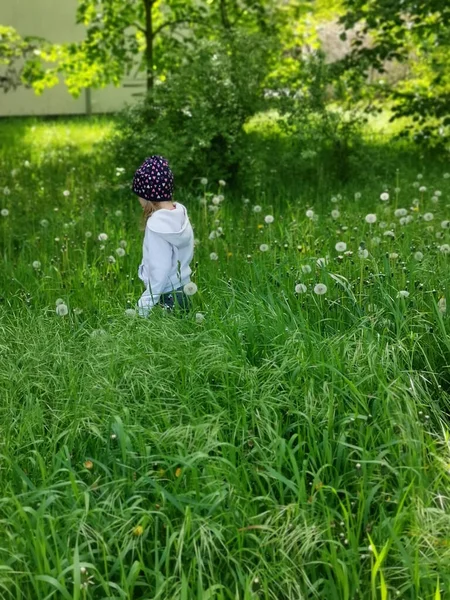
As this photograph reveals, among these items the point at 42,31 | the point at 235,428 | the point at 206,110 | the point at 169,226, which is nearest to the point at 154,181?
the point at 169,226

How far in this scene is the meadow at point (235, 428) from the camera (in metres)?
2.38

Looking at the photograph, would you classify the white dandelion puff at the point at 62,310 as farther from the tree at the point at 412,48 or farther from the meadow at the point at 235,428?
the tree at the point at 412,48

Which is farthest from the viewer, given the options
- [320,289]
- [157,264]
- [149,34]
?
[149,34]

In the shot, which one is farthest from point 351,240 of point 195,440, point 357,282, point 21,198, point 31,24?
point 31,24

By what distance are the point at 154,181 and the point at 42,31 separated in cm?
1333

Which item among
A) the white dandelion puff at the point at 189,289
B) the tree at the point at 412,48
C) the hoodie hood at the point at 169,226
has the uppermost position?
the tree at the point at 412,48

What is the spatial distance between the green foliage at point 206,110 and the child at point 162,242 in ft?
10.1

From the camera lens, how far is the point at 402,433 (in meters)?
2.84

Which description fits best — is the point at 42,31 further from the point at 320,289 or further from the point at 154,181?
the point at 320,289

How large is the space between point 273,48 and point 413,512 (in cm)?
644

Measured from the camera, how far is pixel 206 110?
7457 millimetres

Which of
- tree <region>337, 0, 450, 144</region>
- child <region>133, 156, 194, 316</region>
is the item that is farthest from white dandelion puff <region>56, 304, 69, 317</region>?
tree <region>337, 0, 450, 144</region>

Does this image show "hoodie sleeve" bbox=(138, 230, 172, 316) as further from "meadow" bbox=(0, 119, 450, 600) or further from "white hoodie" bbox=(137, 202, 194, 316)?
"meadow" bbox=(0, 119, 450, 600)

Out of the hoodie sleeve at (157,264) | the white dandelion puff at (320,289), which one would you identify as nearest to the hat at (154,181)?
the hoodie sleeve at (157,264)
